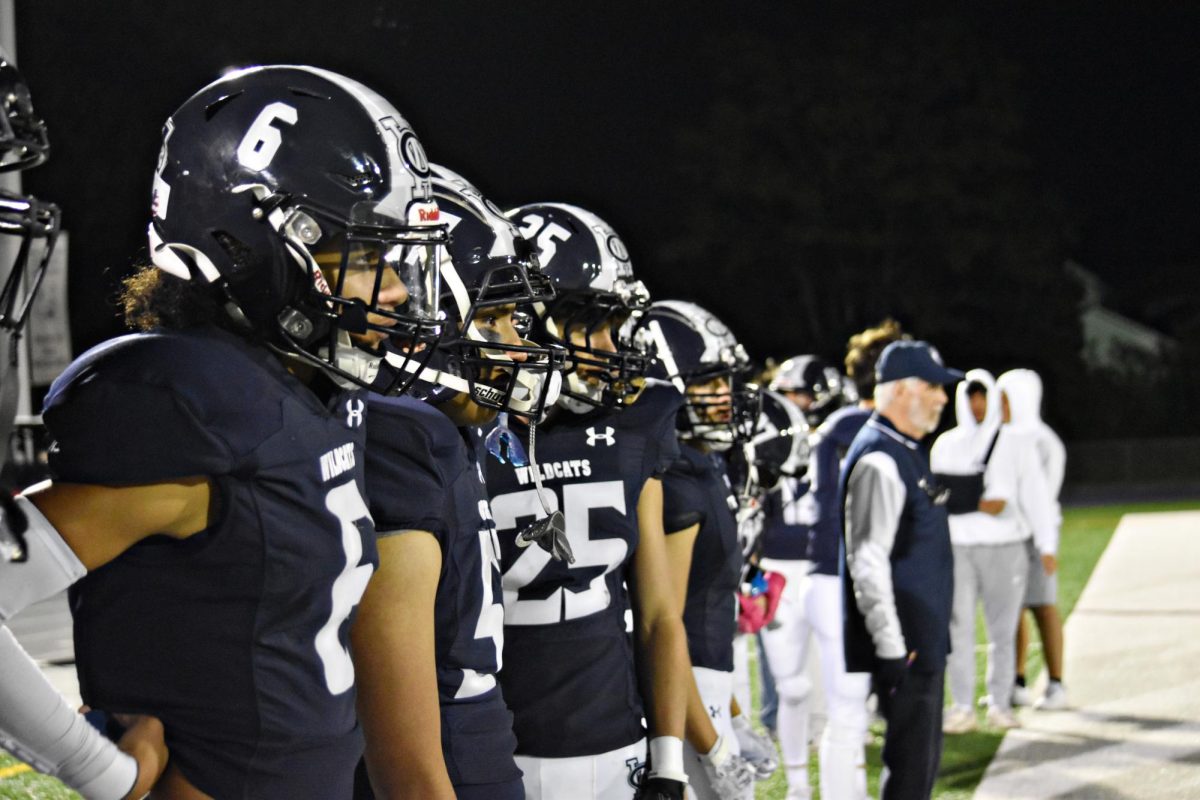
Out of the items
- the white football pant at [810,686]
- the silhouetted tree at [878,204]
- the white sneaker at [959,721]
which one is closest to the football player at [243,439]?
the white football pant at [810,686]

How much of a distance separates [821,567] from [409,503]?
16.2 ft

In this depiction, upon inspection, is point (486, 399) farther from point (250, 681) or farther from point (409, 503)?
point (250, 681)

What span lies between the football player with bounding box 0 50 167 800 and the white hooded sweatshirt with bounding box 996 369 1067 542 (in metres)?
7.51

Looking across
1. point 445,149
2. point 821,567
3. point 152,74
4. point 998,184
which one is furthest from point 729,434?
point 998,184

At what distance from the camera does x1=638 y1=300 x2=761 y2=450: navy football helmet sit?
212 inches

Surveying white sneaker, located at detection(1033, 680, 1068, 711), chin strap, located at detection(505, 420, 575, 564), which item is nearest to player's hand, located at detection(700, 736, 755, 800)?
chin strap, located at detection(505, 420, 575, 564)

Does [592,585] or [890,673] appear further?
[890,673]

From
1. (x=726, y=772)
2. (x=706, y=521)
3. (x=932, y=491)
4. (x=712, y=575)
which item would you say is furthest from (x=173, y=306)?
(x=932, y=491)

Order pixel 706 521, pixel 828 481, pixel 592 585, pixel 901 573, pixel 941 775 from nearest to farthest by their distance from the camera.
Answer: pixel 592 585 → pixel 706 521 → pixel 901 573 → pixel 941 775 → pixel 828 481

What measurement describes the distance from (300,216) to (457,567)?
79cm

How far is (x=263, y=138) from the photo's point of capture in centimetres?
246

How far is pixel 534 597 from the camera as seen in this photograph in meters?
3.62

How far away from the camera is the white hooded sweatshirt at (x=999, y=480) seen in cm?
871

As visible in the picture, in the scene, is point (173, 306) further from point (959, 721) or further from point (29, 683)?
point (959, 721)
